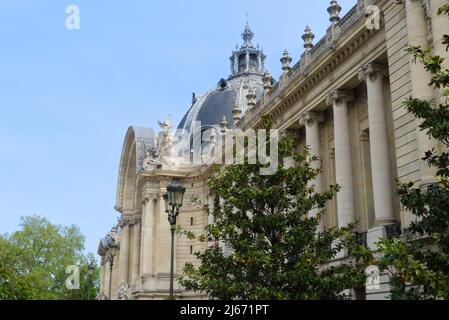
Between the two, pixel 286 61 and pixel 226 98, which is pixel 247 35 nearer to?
pixel 226 98

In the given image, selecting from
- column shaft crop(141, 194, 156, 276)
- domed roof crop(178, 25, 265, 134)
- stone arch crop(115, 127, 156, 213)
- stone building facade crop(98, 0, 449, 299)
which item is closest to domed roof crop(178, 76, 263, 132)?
domed roof crop(178, 25, 265, 134)

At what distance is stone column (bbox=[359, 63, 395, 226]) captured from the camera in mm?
22812

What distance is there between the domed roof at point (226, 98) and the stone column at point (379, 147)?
36.5 meters

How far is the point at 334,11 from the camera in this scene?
2886 centimetres

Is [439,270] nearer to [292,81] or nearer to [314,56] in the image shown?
[314,56]

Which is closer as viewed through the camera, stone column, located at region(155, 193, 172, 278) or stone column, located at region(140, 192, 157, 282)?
stone column, located at region(155, 193, 172, 278)

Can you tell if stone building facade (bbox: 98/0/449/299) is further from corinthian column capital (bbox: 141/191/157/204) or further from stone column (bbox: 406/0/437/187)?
corinthian column capital (bbox: 141/191/157/204)

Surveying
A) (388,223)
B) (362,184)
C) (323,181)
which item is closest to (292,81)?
(323,181)

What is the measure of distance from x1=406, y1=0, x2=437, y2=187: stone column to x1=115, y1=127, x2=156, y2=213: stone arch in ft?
133

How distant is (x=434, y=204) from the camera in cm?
1095

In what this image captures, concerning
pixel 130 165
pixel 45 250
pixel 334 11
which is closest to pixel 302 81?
pixel 334 11

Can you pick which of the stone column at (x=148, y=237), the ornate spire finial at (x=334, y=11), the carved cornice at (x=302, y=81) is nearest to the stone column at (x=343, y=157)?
the carved cornice at (x=302, y=81)
